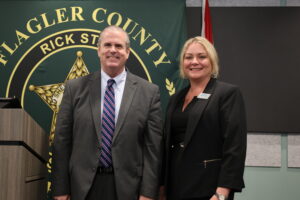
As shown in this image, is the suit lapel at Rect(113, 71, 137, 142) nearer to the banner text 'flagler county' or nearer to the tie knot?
the tie knot

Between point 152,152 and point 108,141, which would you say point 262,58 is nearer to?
point 152,152

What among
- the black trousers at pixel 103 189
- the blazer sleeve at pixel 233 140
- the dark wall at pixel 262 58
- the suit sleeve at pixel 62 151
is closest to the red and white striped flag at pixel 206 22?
the dark wall at pixel 262 58

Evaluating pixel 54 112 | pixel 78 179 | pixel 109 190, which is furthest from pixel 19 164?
pixel 54 112

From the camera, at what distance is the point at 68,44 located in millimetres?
3650

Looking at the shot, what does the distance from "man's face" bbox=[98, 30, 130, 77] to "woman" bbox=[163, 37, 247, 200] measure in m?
0.45

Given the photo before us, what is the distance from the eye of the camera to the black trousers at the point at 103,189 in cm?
212

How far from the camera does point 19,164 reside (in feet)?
6.66

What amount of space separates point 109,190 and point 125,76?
72 cm

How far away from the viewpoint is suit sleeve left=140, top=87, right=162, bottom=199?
2.16 meters

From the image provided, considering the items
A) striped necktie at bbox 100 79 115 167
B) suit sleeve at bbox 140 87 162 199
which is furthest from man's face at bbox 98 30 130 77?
suit sleeve at bbox 140 87 162 199

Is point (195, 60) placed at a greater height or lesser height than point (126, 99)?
greater

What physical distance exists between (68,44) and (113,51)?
1474 mm

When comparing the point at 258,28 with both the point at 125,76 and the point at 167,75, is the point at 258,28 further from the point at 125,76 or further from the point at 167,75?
the point at 125,76

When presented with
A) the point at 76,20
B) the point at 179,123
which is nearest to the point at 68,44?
the point at 76,20
